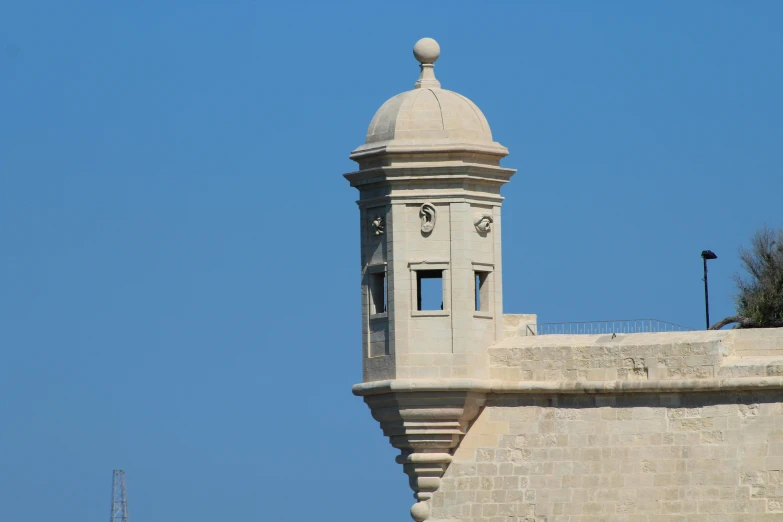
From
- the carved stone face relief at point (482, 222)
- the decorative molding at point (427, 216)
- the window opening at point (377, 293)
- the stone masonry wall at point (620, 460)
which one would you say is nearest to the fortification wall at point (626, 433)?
the stone masonry wall at point (620, 460)

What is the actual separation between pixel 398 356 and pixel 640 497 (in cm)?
377

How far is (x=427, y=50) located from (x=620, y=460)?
6.38 meters

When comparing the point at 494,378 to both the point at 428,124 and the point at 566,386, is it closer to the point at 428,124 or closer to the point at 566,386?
the point at 566,386

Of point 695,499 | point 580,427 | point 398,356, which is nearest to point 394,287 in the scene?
point 398,356

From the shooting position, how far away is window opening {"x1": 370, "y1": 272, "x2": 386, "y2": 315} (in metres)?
28.8

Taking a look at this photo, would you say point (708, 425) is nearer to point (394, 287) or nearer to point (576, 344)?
point (576, 344)

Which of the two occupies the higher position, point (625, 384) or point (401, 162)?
point (401, 162)

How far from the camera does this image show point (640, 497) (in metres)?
26.6

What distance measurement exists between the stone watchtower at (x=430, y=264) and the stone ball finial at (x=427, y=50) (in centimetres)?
81

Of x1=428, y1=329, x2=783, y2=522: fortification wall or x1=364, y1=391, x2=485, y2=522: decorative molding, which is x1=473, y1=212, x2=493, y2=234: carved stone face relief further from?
x1=364, y1=391, x2=485, y2=522: decorative molding

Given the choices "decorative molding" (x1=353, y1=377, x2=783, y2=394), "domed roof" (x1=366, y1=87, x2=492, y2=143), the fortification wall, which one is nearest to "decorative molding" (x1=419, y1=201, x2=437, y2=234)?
"domed roof" (x1=366, y1=87, x2=492, y2=143)

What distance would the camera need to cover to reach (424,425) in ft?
92.0

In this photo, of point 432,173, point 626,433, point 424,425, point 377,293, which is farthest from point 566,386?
point 432,173

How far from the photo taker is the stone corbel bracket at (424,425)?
27.9 m
